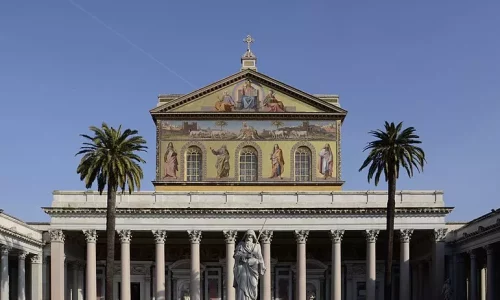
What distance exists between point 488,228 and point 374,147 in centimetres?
868

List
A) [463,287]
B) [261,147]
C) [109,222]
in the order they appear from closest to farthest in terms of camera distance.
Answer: [109,222], [463,287], [261,147]

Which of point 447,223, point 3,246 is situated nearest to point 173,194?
point 3,246

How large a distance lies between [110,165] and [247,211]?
1336 centimetres

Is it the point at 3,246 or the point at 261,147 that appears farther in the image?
the point at 261,147

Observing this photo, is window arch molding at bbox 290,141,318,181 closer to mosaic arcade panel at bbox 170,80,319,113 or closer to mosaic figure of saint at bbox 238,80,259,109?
mosaic arcade panel at bbox 170,80,319,113

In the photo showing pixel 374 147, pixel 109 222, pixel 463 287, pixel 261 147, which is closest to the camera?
pixel 109 222

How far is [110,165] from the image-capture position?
47.4 meters

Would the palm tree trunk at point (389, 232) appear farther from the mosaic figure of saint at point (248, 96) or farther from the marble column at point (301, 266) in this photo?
the mosaic figure of saint at point (248, 96)

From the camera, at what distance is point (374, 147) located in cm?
5094

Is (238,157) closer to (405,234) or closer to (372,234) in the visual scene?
(372,234)

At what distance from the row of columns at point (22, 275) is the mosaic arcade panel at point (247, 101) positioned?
15.8m

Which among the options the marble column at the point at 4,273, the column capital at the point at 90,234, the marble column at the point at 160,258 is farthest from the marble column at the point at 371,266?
the marble column at the point at 4,273

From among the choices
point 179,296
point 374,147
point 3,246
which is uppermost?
point 374,147

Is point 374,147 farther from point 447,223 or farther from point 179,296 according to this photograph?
point 179,296
